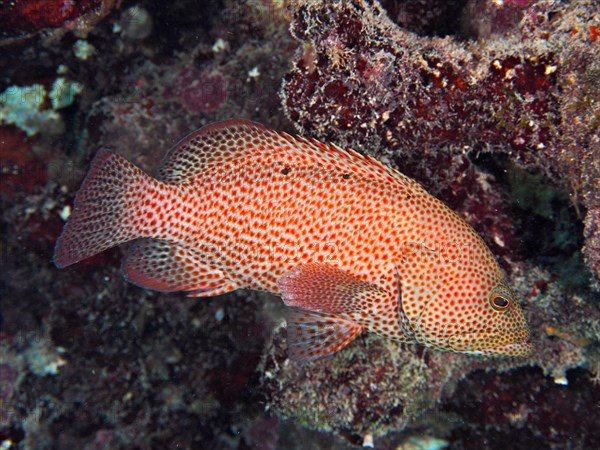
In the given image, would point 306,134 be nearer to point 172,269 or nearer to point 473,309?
point 172,269

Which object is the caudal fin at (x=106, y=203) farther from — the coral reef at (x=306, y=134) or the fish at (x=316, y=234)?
the coral reef at (x=306, y=134)

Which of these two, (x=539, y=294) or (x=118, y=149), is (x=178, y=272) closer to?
(x=118, y=149)

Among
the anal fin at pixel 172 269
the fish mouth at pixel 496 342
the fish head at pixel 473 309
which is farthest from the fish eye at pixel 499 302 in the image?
the anal fin at pixel 172 269

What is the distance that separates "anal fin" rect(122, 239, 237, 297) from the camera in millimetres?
3480

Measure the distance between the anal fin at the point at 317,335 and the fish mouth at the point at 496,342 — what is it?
817 mm

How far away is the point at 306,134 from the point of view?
11.7ft

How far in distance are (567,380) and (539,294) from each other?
3.51 ft

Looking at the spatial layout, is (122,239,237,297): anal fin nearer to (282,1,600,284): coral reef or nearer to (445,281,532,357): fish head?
(282,1,600,284): coral reef

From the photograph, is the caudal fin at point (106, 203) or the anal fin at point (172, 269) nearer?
the caudal fin at point (106, 203)

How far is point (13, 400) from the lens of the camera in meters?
5.35

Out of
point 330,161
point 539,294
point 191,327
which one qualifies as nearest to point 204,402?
point 191,327

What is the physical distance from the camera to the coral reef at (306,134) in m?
3.17

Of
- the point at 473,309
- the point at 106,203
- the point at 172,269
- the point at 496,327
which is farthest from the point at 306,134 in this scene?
the point at 496,327

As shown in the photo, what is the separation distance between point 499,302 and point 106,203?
3.31 meters
